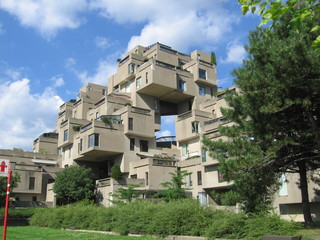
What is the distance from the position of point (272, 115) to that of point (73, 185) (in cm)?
3241

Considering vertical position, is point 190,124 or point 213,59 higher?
point 213,59

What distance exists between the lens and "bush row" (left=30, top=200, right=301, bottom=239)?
14.0 metres

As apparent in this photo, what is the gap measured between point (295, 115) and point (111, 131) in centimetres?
3196

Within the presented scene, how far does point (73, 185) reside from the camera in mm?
42812

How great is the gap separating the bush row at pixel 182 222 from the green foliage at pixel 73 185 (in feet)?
59.4

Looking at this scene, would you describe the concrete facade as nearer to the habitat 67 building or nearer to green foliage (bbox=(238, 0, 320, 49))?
the habitat 67 building

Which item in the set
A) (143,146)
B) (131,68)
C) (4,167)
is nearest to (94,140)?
(143,146)

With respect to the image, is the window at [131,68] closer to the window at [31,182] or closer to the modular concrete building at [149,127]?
the modular concrete building at [149,127]

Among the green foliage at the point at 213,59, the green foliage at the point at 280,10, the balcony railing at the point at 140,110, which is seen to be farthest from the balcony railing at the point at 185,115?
the green foliage at the point at 280,10

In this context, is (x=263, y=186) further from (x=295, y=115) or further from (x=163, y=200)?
(x=163, y=200)

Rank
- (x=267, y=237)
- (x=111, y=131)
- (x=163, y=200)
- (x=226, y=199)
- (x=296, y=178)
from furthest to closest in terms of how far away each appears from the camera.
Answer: (x=111, y=131) < (x=163, y=200) < (x=296, y=178) < (x=226, y=199) < (x=267, y=237)

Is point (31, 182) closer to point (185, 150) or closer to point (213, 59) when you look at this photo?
point (185, 150)

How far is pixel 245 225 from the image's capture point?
1441 centimetres

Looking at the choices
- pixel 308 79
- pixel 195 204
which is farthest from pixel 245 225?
pixel 308 79
